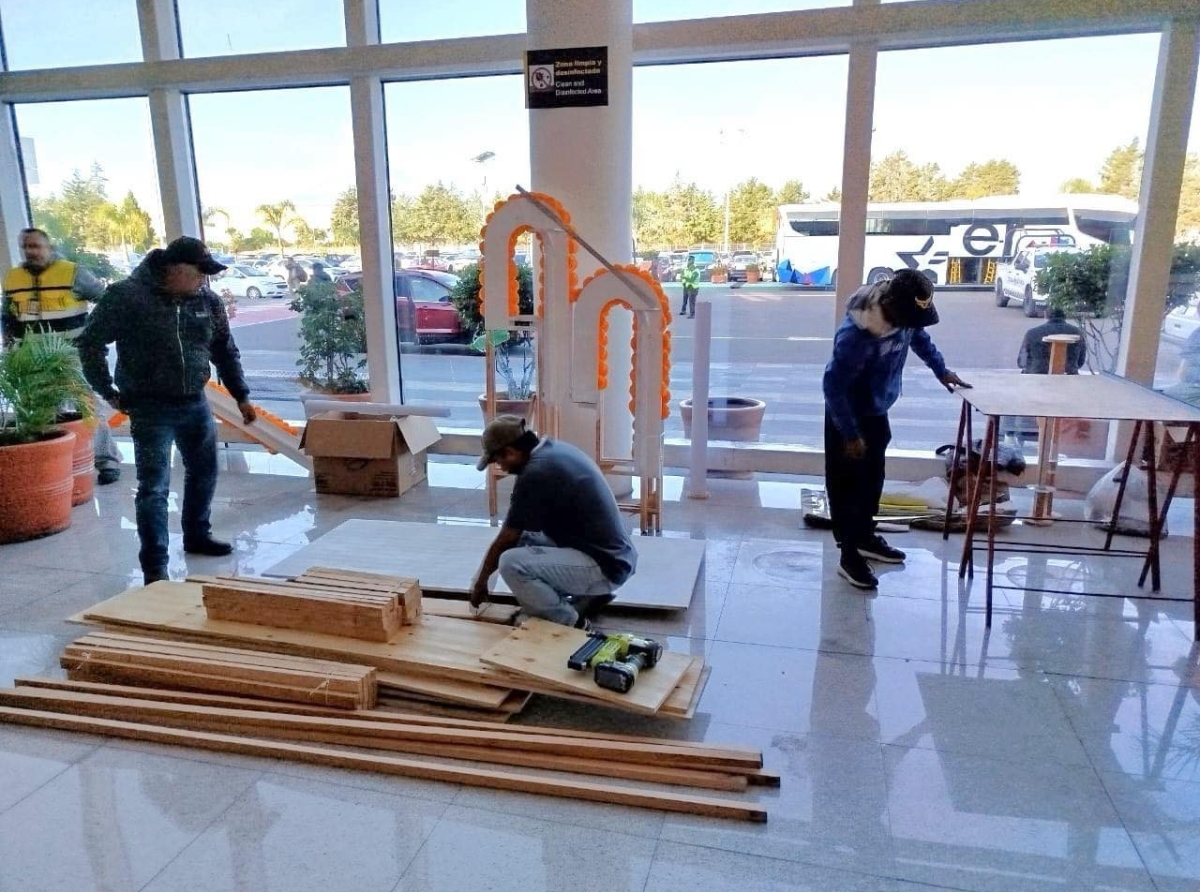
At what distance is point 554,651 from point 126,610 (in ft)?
5.87

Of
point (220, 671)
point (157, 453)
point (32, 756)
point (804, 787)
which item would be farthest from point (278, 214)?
point (804, 787)

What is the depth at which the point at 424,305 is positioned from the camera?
234 inches

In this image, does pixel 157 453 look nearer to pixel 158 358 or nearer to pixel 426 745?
pixel 158 358

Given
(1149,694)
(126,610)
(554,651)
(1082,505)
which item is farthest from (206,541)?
(1082,505)

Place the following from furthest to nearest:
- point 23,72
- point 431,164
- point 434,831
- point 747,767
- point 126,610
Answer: point 23,72 < point 431,164 < point 126,610 < point 747,767 < point 434,831

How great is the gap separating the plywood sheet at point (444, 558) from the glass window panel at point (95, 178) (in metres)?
3.67

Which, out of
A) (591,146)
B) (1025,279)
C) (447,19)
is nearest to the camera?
(591,146)

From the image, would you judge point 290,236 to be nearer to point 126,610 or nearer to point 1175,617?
point 126,610

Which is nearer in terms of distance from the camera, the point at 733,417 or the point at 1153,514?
the point at 1153,514

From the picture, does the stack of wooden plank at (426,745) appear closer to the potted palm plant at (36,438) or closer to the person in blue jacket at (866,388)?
the person in blue jacket at (866,388)

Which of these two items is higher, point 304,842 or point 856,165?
point 856,165

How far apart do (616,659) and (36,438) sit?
3.76m

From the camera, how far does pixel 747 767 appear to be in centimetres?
232

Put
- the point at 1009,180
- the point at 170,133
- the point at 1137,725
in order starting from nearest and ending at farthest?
the point at 1137,725, the point at 1009,180, the point at 170,133
